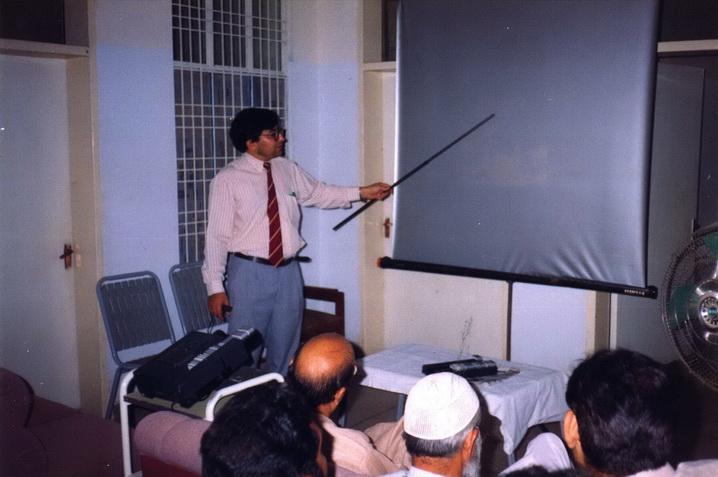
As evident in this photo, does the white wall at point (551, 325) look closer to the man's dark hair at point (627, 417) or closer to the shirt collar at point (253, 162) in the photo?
the shirt collar at point (253, 162)

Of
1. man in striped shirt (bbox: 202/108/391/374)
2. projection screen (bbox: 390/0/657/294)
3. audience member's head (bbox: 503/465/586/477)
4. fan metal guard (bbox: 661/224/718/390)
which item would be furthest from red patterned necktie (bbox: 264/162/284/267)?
audience member's head (bbox: 503/465/586/477)

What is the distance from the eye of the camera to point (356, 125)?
513cm

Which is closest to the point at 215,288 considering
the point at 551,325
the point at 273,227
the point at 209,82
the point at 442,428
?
the point at 273,227

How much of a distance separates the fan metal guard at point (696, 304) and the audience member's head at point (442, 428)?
134 centimetres

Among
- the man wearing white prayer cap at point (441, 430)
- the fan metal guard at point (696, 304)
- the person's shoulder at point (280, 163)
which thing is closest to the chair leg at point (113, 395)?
the person's shoulder at point (280, 163)

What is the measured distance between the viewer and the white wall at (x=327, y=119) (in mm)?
5188

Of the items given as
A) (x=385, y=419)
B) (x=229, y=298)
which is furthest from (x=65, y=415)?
(x=385, y=419)

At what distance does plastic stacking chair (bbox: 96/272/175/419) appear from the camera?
401 cm

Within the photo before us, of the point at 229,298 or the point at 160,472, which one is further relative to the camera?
the point at 229,298

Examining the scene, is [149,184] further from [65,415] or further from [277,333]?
[65,415]

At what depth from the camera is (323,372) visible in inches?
91.0

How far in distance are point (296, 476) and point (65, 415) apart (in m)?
2.11

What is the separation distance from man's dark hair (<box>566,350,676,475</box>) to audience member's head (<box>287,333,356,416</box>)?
801 mm

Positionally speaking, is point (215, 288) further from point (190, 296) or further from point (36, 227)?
point (36, 227)
